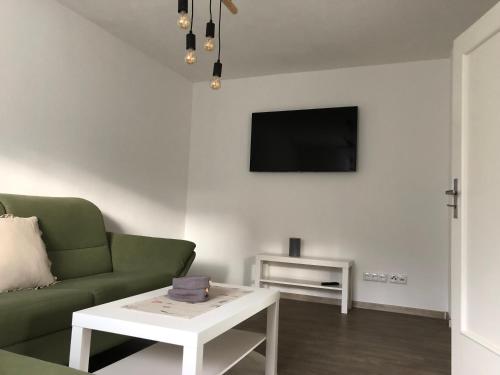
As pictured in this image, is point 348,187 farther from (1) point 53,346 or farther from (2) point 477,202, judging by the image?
(1) point 53,346

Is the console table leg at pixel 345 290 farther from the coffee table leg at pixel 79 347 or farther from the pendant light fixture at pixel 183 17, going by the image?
the pendant light fixture at pixel 183 17

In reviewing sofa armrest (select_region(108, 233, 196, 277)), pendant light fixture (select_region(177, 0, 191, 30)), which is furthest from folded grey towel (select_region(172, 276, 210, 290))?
pendant light fixture (select_region(177, 0, 191, 30))

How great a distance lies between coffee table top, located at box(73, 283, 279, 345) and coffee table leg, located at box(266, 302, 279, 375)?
1.42 ft

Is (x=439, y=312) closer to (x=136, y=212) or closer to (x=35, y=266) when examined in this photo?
(x=136, y=212)

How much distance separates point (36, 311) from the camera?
1.77 meters

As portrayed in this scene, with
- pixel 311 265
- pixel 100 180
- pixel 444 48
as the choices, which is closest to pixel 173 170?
pixel 100 180

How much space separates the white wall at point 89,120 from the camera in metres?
2.72

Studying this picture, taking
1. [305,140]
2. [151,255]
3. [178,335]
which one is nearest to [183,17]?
[178,335]

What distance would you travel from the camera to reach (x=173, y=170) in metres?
4.50

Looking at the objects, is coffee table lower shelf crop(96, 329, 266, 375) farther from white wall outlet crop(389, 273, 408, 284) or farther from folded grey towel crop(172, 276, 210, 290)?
white wall outlet crop(389, 273, 408, 284)

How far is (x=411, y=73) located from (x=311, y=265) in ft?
7.01

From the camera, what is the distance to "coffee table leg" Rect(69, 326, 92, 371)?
150 cm

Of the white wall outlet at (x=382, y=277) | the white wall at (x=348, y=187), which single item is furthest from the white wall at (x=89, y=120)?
the white wall outlet at (x=382, y=277)

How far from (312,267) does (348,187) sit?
0.90 meters
